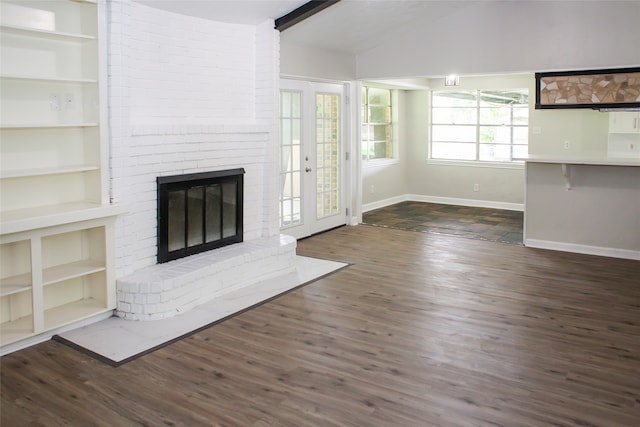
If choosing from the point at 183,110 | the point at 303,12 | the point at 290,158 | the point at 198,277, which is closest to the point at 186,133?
the point at 183,110

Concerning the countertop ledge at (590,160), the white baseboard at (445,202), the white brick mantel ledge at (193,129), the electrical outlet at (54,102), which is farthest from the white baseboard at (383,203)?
the electrical outlet at (54,102)

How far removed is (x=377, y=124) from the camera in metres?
9.37

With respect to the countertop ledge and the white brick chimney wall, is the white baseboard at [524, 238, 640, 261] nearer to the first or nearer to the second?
the countertop ledge

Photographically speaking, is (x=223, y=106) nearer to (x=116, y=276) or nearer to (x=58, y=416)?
(x=116, y=276)

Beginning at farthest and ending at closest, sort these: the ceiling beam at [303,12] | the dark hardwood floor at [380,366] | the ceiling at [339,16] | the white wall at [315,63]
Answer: the white wall at [315,63], the ceiling beam at [303,12], the ceiling at [339,16], the dark hardwood floor at [380,366]

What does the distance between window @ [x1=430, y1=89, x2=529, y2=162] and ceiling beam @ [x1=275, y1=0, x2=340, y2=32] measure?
Result: 4665 mm

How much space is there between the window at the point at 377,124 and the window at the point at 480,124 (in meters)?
0.78

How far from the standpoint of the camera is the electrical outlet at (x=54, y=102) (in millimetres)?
3904

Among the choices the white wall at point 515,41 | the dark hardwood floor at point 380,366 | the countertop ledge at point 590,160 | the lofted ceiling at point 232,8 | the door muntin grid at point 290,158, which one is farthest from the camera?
the door muntin grid at point 290,158

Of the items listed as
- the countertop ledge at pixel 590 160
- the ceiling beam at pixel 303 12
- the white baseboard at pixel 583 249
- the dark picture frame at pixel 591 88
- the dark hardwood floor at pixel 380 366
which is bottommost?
the dark hardwood floor at pixel 380 366

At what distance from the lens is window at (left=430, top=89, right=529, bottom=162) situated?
29.5 feet

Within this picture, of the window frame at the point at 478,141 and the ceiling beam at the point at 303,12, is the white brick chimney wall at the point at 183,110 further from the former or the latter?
the window frame at the point at 478,141

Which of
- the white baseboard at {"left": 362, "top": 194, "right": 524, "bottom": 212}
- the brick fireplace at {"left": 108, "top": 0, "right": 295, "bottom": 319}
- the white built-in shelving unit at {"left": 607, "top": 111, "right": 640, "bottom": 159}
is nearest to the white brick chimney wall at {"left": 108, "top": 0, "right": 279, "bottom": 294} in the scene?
the brick fireplace at {"left": 108, "top": 0, "right": 295, "bottom": 319}

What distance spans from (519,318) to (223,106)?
122 inches
